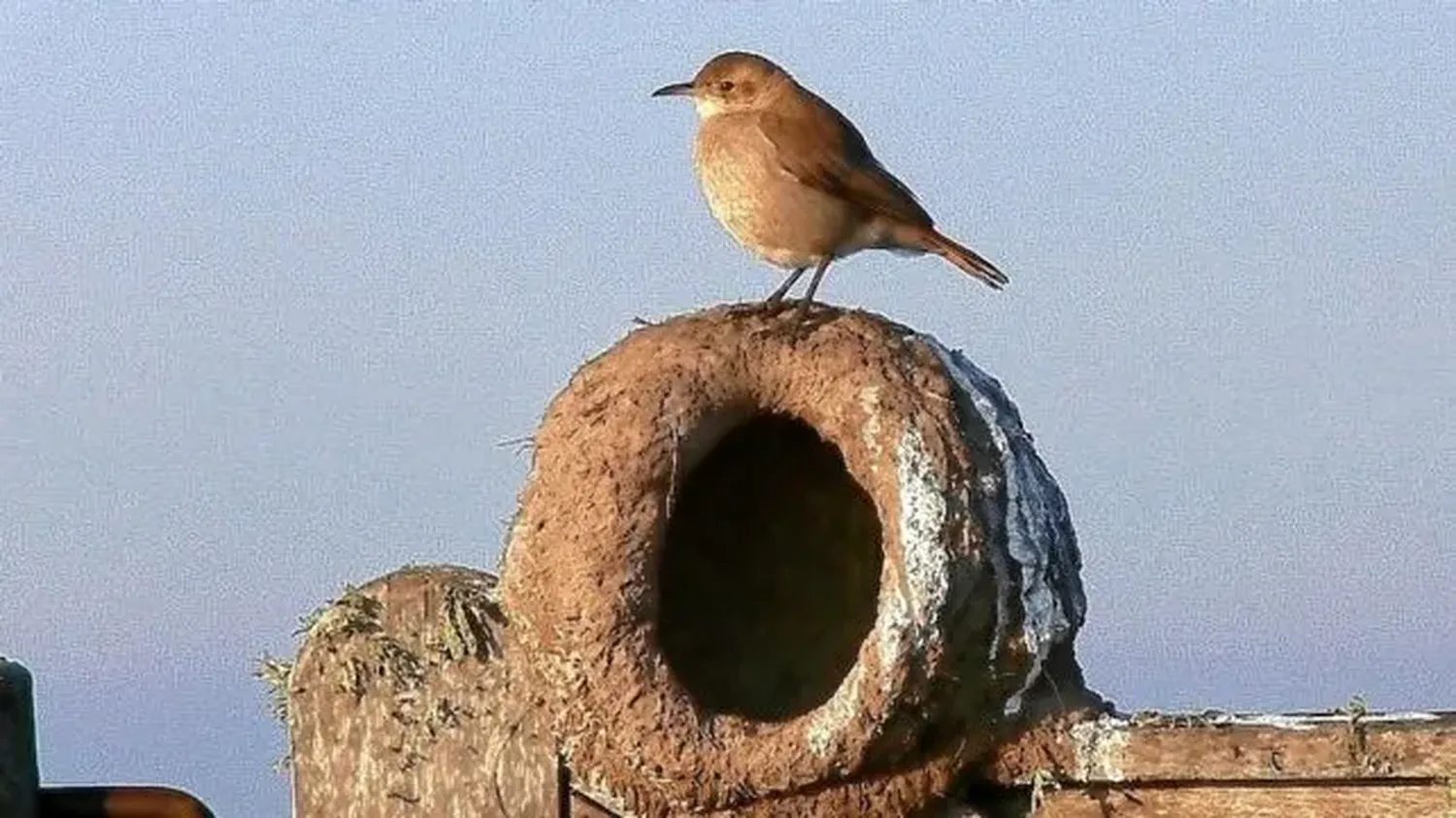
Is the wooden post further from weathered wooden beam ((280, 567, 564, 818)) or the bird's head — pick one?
the bird's head

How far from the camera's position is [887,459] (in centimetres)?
520

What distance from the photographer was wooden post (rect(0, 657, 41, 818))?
4051mm

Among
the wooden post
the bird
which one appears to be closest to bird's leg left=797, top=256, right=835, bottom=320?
the bird

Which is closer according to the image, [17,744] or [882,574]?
[17,744]

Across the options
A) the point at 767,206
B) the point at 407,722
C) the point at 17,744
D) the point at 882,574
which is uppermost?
the point at 767,206

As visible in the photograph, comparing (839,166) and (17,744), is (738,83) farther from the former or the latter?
(17,744)

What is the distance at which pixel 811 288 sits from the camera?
597cm

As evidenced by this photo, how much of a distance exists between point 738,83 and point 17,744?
3142mm

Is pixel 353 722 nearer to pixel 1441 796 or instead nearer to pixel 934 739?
pixel 934 739

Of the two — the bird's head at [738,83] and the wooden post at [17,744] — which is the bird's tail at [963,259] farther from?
the wooden post at [17,744]

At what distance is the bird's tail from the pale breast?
195 mm

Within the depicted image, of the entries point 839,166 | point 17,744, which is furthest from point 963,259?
point 17,744

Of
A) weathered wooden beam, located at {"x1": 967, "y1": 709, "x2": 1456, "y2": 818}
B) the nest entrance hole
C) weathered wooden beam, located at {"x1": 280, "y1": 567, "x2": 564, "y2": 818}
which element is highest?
the nest entrance hole

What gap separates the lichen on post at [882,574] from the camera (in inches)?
201
